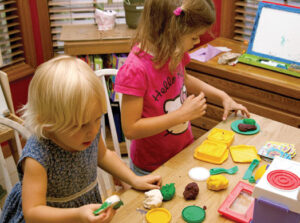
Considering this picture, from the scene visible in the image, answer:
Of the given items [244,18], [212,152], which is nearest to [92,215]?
[212,152]

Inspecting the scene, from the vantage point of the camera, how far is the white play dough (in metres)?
1.24

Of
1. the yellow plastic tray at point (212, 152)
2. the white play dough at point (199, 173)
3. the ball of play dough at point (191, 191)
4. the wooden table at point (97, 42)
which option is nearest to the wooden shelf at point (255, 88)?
the wooden table at point (97, 42)

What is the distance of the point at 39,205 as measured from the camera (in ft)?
3.31

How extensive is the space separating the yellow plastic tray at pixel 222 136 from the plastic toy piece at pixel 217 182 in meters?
0.24

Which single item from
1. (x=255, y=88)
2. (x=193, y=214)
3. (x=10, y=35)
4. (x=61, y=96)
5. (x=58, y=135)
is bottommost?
(x=255, y=88)

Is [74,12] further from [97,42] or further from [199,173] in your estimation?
[199,173]

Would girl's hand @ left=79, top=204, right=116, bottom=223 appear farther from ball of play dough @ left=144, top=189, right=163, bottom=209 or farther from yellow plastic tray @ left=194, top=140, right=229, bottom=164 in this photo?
yellow plastic tray @ left=194, top=140, right=229, bottom=164

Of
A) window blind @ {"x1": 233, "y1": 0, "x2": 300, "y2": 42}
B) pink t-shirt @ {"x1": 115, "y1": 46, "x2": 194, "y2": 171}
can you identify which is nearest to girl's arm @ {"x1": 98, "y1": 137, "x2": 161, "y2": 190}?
pink t-shirt @ {"x1": 115, "y1": 46, "x2": 194, "y2": 171}

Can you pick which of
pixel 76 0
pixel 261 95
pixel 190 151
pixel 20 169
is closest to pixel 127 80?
pixel 190 151

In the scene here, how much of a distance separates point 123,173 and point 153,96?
317 mm

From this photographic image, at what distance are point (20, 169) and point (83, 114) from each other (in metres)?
0.27

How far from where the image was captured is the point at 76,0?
277 cm

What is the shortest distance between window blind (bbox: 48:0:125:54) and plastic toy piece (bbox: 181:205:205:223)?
1974 mm

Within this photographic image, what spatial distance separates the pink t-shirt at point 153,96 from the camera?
1.34 meters
